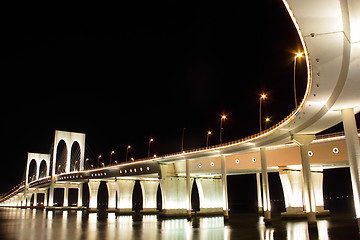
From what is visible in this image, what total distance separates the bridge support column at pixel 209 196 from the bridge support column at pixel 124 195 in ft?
63.8

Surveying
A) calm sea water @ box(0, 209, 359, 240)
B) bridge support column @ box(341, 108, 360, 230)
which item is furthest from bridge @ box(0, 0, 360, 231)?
calm sea water @ box(0, 209, 359, 240)

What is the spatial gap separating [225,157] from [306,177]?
17215 millimetres

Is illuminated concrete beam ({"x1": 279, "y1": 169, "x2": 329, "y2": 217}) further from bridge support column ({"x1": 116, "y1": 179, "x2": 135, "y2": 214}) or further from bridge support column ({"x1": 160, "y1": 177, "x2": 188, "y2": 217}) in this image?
bridge support column ({"x1": 116, "y1": 179, "x2": 135, "y2": 214})

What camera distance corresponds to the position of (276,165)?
4069cm

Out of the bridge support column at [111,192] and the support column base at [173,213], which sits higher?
the bridge support column at [111,192]

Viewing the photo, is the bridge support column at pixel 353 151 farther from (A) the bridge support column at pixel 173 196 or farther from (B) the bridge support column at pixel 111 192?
(B) the bridge support column at pixel 111 192

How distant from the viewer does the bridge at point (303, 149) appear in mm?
12547

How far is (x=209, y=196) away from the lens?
59156mm

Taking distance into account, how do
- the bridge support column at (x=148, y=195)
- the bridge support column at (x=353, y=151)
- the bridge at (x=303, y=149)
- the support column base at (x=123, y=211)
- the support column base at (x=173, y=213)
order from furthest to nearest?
1. the bridge support column at (x=148, y=195)
2. the support column base at (x=123, y=211)
3. the support column base at (x=173, y=213)
4. the bridge support column at (x=353, y=151)
5. the bridge at (x=303, y=149)

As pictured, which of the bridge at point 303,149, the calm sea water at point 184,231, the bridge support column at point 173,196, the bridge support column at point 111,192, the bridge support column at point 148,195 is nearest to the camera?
the bridge at point 303,149

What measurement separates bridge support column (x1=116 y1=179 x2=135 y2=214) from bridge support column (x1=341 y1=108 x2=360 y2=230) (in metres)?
55.7

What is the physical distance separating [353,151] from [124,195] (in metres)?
56.7

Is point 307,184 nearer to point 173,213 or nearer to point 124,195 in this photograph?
point 173,213

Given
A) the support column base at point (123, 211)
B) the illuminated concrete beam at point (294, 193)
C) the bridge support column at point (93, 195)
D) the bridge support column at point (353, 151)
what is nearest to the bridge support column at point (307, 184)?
the bridge support column at point (353, 151)
